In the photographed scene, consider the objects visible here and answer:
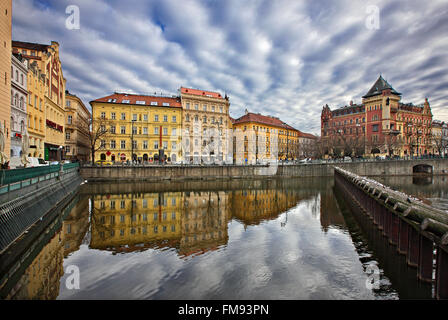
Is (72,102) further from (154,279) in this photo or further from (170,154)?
(154,279)

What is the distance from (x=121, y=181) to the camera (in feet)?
149

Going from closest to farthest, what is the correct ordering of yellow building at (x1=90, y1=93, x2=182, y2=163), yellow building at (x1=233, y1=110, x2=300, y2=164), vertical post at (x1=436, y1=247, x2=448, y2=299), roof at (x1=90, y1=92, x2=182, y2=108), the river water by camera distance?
vertical post at (x1=436, y1=247, x2=448, y2=299) < the river water < yellow building at (x1=90, y1=93, x2=182, y2=163) < roof at (x1=90, y1=92, x2=182, y2=108) < yellow building at (x1=233, y1=110, x2=300, y2=164)

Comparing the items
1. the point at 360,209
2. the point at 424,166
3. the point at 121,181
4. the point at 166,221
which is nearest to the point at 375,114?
the point at 424,166

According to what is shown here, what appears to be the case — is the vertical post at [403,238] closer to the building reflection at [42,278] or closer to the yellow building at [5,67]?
the building reflection at [42,278]

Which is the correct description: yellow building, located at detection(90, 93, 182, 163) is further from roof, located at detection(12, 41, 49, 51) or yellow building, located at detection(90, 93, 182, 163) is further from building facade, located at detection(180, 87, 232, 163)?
roof, located at detection(12, 41, 49, 51)

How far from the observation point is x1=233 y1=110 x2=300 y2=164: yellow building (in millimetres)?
82188

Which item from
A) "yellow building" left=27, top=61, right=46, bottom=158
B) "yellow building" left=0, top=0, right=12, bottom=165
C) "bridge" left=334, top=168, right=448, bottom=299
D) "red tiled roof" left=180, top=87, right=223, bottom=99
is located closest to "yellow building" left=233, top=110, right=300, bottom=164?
"red tiled roof" left=180, top=87, right=223, bottom=99

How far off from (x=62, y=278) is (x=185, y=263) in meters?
4.66

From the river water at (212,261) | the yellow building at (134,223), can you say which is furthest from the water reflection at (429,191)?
the yellow building at (134,223)

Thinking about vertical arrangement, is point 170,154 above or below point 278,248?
above

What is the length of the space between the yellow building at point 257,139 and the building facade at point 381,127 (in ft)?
60.7

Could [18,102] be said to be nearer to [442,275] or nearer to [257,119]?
[442,275]

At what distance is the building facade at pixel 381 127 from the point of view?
84.9 m

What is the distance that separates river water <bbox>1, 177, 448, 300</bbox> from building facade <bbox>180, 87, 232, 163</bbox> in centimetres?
4938
